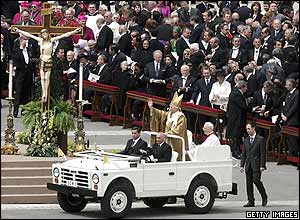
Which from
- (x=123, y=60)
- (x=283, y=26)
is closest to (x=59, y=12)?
(x=123, y=60)

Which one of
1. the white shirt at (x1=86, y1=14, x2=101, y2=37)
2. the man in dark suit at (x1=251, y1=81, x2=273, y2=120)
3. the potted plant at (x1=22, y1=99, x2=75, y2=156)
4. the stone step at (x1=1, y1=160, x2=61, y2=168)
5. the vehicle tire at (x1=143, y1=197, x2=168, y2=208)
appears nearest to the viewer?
the vehicle tire at (x1=143, y1=197, x2=168, y2=208)

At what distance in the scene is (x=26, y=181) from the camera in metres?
27.2

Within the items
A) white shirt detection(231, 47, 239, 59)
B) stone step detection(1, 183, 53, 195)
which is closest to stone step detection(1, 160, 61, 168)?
stone step detection(1, 183, 53, 195)

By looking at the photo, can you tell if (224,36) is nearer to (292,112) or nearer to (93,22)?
(93,22)

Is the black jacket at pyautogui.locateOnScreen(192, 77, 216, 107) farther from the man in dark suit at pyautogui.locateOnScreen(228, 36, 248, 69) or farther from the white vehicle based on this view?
the white vehicle

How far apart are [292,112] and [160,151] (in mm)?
6126

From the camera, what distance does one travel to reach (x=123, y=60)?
118 feet

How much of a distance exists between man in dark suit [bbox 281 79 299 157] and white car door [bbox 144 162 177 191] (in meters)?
6.05

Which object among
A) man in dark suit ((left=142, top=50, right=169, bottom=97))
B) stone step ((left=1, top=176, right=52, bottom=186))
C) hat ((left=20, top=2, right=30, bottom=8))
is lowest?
stone step ((left=1, top=176, right=52, bottom=186))

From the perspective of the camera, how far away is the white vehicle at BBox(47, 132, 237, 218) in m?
25.0

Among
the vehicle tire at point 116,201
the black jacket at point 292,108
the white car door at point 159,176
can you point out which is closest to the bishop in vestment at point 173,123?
the white car door at point 159,176

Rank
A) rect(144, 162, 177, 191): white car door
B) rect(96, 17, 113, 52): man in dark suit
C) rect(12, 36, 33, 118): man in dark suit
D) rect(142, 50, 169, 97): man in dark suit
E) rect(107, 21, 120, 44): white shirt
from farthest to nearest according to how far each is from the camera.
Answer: rect(107, 21, 120, 44): white shirt < rect(96, 17, 113, 52): man in dark suit < rect(12, 36, 33, 118): man in dark suit < rect(142, 50, 169, 97): man in dark suit < rect(144, 162, 177, 191): white car door

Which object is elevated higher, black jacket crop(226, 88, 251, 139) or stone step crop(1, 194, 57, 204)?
black jacket crop(226, 88, 251, 139)

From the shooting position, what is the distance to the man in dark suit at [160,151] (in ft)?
84.9
